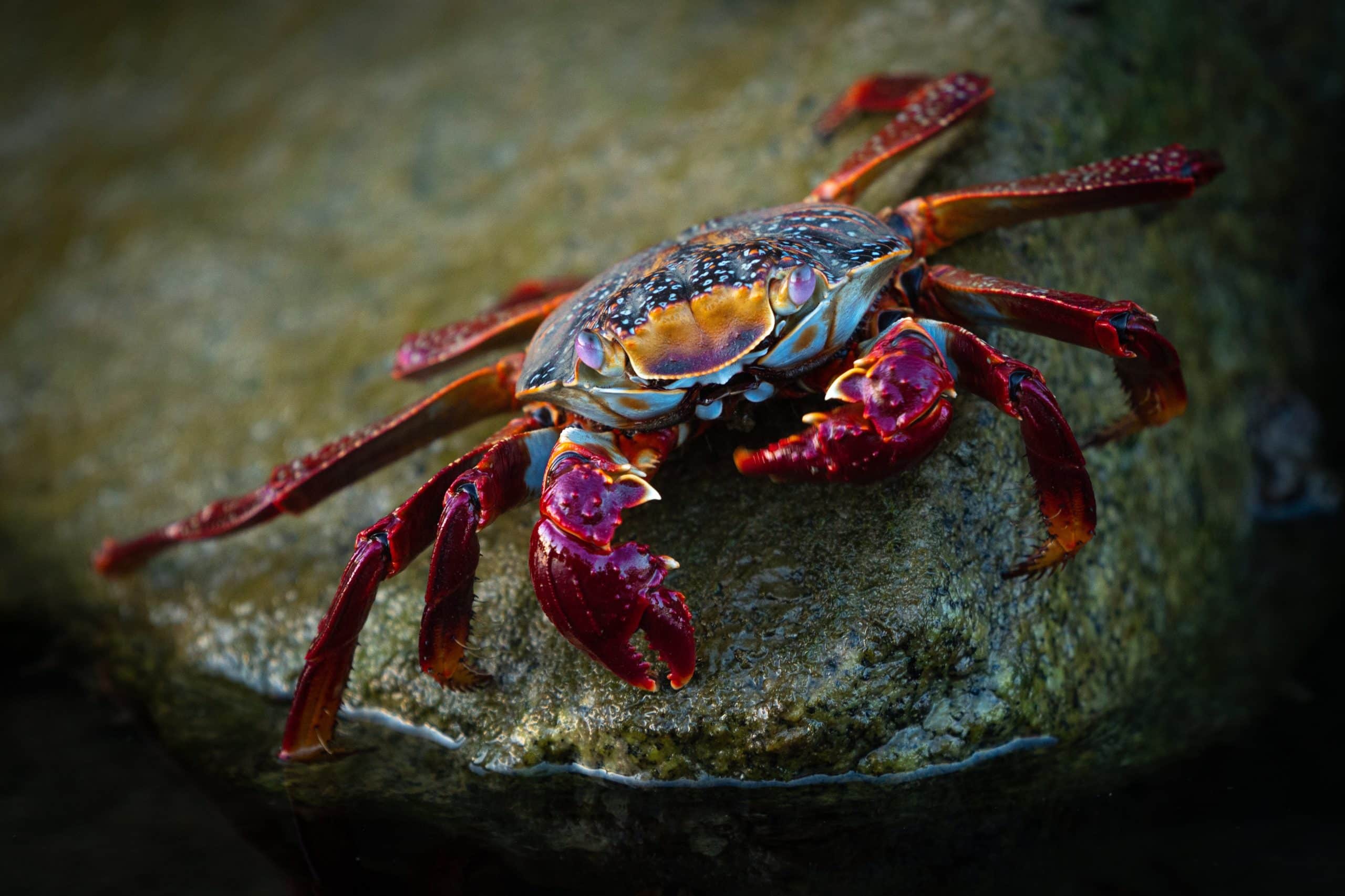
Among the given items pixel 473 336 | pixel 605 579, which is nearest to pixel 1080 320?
pixel 605 579

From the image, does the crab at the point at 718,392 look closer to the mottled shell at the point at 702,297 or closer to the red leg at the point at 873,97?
the mottled shell at the point at 702,297

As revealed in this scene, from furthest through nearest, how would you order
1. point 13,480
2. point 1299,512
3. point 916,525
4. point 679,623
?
point 13,480 → point 1299,512 → point 916,525 → point 679,623

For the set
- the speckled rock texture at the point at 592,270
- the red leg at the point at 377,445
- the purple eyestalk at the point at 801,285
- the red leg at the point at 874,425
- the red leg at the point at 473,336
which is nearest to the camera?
the red leg at the point at 874,425

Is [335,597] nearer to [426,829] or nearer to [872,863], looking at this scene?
[426,829]

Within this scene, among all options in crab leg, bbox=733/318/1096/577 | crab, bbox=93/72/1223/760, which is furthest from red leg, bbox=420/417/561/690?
crab leg, bbox=733/318/1096/577

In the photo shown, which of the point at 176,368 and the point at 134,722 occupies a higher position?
the point at 176,368

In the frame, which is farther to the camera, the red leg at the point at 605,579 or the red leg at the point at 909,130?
the red leg at the point at 909,130

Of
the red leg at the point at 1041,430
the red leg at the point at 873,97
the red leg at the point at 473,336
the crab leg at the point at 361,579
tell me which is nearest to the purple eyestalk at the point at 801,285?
the red leg at the point at 1041,430

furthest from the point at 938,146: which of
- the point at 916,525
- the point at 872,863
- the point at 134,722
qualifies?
the point at 134,722
